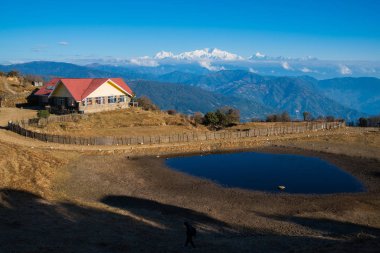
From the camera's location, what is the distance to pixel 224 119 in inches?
2997

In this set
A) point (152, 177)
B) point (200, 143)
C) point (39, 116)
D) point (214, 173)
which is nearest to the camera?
point (152, 177)

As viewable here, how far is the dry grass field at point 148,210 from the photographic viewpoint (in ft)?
77.8

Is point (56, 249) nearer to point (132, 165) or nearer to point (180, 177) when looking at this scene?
point (180, 177)

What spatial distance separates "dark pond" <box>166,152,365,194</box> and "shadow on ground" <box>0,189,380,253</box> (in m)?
11.1

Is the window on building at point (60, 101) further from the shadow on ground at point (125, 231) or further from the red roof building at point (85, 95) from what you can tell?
the shadow on ground at point (125, 231)

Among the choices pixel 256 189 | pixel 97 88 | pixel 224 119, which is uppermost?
pixel 97 88

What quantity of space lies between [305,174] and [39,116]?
43.7m

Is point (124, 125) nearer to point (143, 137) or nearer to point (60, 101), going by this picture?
point (143, 137)

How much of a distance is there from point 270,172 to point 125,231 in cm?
2642

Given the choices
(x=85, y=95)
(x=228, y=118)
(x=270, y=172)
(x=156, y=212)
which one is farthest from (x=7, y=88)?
(x=156, y=212)

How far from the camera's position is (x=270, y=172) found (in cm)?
4866

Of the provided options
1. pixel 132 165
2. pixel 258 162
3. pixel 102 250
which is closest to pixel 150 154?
pixel 132 165

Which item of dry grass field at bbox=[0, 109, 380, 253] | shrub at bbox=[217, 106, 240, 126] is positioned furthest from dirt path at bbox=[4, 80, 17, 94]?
shrub at bbox=[217, 106, 240, 126]

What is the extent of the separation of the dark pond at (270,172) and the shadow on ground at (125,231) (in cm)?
1114
